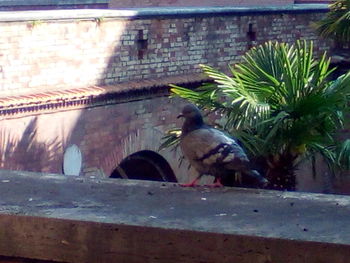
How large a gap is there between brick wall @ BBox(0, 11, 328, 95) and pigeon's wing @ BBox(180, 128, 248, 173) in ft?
17.8

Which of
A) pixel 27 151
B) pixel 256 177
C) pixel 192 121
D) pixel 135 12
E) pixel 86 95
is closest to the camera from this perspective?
pixel 192 121

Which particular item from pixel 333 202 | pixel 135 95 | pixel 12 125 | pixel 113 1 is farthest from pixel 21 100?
pixel 113 1

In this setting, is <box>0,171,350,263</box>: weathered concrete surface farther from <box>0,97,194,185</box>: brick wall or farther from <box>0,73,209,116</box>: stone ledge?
<box>0,97,194,185</box>: brick wall

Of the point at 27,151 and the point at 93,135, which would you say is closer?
the point at 27,151

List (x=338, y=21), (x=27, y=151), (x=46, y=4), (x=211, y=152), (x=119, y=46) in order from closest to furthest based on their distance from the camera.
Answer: (x=211, y=152) → (x=27, y=151) → (x=119, y=46) → (x=338, y=21) → (x=46, y=4)

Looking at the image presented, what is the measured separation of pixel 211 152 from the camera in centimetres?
584

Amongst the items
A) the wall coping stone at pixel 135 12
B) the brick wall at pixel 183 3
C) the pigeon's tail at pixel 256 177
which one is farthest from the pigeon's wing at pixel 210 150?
the brick wall at pixel 183 3

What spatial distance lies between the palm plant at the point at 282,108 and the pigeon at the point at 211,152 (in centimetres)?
344

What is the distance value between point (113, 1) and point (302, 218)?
22214mm

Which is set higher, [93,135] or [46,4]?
[46,4]

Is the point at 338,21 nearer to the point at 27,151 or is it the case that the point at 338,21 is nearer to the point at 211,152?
the point at 27,151

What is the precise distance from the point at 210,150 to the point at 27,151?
20.1ft

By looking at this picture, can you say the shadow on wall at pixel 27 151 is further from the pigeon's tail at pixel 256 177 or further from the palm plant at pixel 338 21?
the pigeon's tail at pixel 256 177

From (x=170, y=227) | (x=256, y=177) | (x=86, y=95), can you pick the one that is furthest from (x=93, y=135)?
(x=170, y=227)
